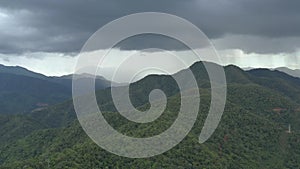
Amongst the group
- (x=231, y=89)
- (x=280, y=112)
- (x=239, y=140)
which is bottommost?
(x=239, y=140)

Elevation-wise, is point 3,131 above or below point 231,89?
below

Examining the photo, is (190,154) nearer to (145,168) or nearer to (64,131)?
(145,168)

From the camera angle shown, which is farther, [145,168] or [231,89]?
[231,89]

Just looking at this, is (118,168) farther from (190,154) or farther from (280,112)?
(280,112)

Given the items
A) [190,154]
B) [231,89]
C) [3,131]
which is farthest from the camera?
[3,131]

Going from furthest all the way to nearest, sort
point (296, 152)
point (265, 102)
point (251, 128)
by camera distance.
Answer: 1. point (265, 102)
2. point (251, 128)
3. point (296, 152)

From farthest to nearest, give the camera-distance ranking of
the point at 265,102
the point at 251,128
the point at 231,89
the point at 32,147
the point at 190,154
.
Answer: the point at 231,89
the point at 265,102
the point at 32,147
the point at 251,128
the point at 190,154

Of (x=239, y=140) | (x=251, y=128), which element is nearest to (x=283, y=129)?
(x=251, y=128)

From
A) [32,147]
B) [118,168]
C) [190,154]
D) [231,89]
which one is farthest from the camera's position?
[231,89]

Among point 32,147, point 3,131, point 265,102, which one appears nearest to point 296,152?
point 265,102
